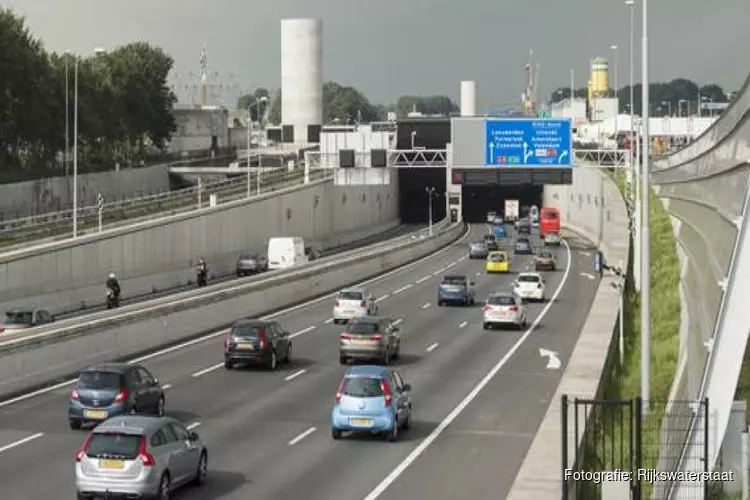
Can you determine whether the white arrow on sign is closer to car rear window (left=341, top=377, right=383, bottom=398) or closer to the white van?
car rear window (left=341, top=377, right=383, bottom=398)

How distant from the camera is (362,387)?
84.1ft

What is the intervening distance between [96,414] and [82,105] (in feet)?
281

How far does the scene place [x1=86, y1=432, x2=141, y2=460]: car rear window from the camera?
62.3 ft

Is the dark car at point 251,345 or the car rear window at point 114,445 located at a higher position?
the car rear window at point 114,445

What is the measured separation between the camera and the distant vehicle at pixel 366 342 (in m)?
38.1

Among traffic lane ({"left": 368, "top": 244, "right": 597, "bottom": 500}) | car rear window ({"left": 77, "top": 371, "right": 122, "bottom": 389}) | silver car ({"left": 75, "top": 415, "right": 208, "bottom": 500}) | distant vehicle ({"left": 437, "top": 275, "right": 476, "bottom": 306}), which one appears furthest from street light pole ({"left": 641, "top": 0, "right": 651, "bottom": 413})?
distant vehicle ({"left": 437, "top": 275, "right": 476, "bottom": 306})

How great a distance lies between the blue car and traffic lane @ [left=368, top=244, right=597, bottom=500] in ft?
3.55

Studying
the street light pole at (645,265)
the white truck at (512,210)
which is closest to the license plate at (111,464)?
the street light pole at (645,265)

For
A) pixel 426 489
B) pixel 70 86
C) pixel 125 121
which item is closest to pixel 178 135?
pixel 125 121

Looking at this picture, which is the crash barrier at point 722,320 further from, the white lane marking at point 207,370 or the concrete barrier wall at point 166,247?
the concrete barrier wall at point 166,247

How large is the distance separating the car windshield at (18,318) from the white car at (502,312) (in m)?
17.1

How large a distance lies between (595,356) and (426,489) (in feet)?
38.6

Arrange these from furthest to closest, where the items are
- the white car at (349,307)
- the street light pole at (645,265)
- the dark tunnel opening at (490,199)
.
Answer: the dark tunnel opening at (490,199), the white car at (349,307), the street light pole at (645,265)

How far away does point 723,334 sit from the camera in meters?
17.5
